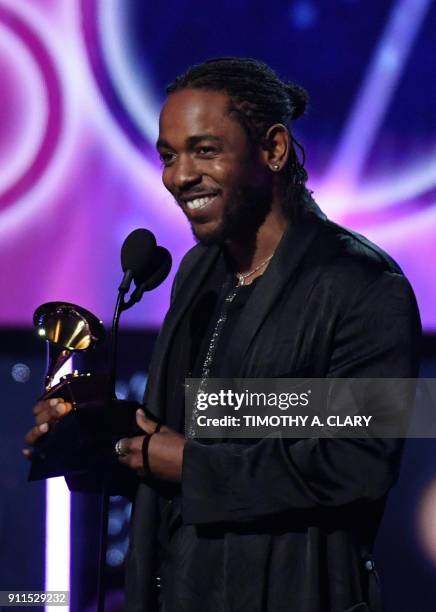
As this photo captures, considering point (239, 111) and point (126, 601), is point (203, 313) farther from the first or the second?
point (126, 601)

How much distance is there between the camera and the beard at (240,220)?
1.88 meters

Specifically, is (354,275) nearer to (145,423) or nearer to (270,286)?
(270,286)

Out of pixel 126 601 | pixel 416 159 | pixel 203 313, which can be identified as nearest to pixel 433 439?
pixel 416 159

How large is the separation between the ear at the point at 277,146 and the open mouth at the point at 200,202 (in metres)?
0.15

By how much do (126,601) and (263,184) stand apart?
82 cm

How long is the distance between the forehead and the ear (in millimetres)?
84

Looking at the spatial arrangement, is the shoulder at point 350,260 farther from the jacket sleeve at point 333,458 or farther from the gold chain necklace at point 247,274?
the gold chain necklace at point 247,274

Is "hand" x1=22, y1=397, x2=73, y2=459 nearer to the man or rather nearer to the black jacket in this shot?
the man

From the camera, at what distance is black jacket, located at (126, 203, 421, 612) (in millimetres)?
1616

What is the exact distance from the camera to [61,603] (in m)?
2.61

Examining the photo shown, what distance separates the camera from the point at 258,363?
5.73 feet

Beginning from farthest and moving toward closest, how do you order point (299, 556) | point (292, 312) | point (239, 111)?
A: 1. point (239, 111)
2. point (292, 312)
3. point (299, 556)

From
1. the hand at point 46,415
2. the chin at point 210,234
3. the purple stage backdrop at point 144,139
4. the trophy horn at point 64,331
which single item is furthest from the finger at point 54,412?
the purple stage backdrop at point 144,139

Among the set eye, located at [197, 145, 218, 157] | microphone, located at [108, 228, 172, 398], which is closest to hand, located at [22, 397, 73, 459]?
microphone, located at [108, 228, 172, 398]
